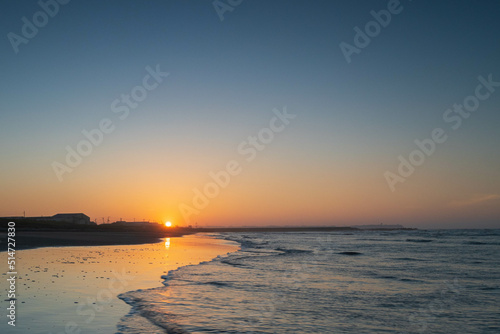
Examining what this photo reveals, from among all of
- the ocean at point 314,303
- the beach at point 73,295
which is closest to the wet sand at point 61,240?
the beach at point 73,295

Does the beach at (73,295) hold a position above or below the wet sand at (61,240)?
below

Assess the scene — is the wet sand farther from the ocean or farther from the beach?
the ocean

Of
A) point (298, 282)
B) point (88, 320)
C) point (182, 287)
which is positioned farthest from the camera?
point (298, 282)

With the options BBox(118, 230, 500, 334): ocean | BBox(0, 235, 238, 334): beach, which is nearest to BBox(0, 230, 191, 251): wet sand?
BBox(0, 235, 238, 334): beach

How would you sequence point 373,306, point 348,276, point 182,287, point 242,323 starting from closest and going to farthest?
point 242,323
point 373,306
point 182,287
point 348,276

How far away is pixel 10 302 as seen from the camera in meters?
12.5

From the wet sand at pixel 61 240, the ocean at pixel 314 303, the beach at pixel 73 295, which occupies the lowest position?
the ocean at pixel 314 303

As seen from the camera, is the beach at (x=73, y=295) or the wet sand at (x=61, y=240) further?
the wet sand at (x=61, y=240)

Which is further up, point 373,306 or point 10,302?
point 10,302

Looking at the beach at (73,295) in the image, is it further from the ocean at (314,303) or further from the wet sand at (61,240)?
the wet sand at (61,240)

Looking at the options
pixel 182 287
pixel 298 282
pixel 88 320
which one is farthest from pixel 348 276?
pixel 88 320

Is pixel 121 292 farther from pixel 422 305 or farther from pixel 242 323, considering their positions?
pixel 422 305

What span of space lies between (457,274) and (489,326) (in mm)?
13122

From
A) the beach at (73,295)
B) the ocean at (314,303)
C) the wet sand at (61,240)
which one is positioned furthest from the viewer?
the wet sand at (61,240)
